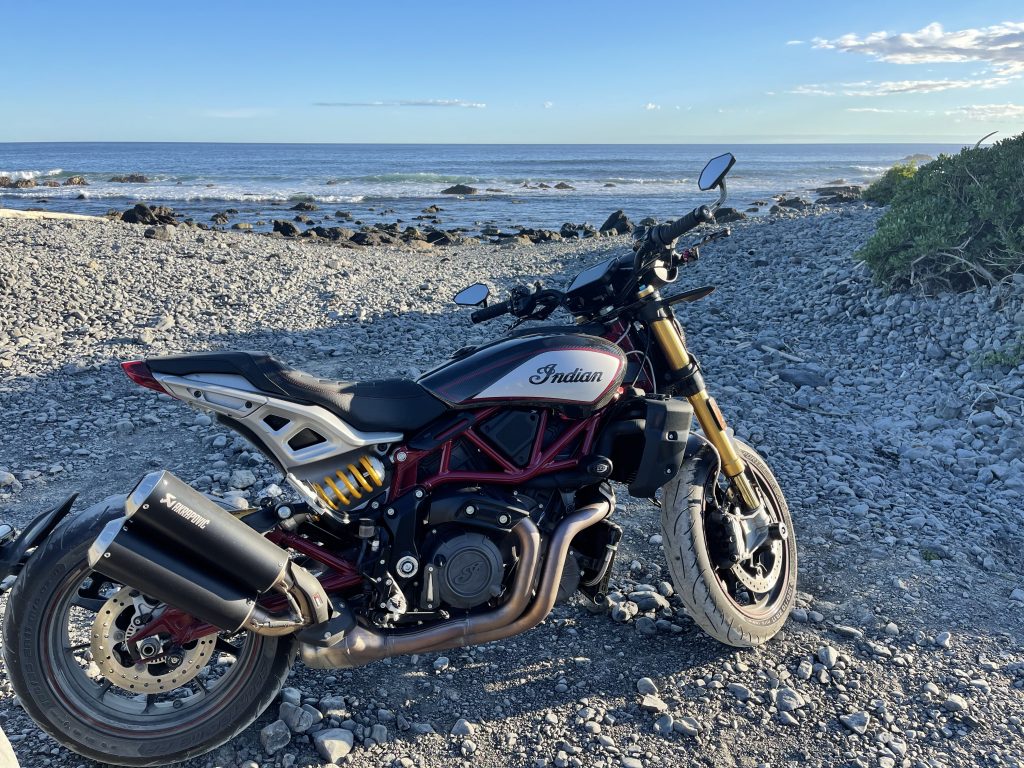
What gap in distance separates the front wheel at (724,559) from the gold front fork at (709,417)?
69 millimetres

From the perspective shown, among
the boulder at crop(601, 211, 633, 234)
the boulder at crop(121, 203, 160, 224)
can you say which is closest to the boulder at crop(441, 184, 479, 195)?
the boulder at crop(601, 211, 633, 234)

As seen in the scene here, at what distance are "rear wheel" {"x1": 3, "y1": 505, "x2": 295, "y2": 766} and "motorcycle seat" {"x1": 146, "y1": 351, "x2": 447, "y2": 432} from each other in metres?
0.57

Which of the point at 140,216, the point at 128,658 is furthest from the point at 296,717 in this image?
the point at 140,216

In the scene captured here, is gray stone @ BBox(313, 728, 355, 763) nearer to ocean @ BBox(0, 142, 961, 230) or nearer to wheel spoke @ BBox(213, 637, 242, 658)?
wheel spoke @ BBox(213, 637, 242, 658)

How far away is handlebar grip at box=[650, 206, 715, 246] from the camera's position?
2889 millimetres

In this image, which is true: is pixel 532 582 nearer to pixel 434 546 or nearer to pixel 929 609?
pixel 434 546

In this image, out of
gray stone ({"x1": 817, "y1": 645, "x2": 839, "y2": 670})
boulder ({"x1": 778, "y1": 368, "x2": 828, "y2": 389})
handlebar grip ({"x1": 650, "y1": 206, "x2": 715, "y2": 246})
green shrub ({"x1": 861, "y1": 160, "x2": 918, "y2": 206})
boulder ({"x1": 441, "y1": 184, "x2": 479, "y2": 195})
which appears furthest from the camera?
boulder ({"x1": 441, "y1": 184, "x2": 479, "y2": 195})

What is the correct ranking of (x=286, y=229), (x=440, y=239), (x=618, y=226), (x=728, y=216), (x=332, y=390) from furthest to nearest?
(x=618, y=226)
(x=728, y=216)
(x=286, y=229)
(x=440, y=239)
(x=332, y=390)

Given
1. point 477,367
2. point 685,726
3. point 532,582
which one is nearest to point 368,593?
point 532,582

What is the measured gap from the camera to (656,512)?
4.95 metres

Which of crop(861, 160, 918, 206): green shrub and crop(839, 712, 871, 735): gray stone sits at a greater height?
crop(861, 160, 918, 206): green shrub

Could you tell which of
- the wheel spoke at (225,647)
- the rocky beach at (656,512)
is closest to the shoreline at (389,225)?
the rocky beach at (656,512)

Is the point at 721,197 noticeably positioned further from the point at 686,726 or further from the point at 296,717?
the point at 296,717

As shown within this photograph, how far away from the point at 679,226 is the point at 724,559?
160 cm
